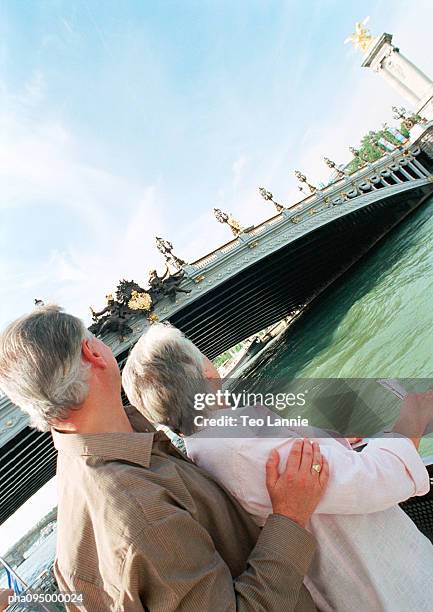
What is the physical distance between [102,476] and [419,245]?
19.7 m

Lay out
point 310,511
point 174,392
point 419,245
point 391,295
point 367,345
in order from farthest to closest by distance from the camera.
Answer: point 419,245
point 391,295
point 367,345
point 174,392
point 310,511

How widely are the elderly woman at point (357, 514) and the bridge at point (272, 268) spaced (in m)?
14.7

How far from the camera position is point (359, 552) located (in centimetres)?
171

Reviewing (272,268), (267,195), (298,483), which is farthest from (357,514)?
(267,195)

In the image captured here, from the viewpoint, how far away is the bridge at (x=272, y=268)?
Answer: 20.8 meters

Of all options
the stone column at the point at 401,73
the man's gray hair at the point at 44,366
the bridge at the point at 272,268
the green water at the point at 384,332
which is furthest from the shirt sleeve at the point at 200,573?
the stone column at the point at 401,73

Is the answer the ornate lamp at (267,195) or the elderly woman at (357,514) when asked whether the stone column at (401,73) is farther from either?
the elderly woman at (357,514)

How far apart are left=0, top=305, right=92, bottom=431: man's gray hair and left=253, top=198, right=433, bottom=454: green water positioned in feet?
6.81

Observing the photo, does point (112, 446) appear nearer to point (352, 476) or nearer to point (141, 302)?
point (352, 476)

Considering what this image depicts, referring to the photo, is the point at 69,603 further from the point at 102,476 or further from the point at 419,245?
the point at 419,245

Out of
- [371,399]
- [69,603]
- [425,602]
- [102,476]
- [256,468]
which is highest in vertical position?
[102,476]

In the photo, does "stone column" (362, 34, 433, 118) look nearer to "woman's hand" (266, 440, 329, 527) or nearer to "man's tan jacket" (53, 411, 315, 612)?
"woman's hand" (266, 440, 329, 527)

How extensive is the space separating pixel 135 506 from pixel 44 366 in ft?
2.06

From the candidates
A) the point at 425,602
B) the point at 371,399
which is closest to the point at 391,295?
the point at 371,399
